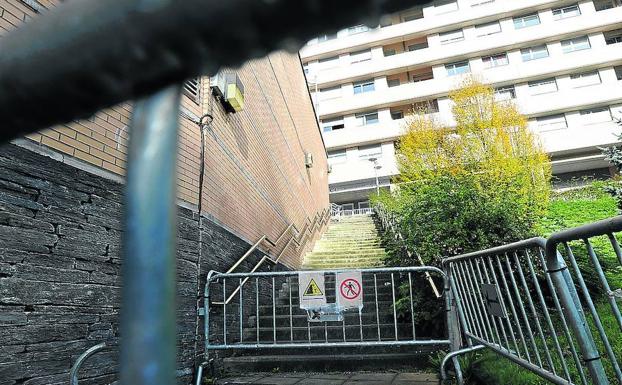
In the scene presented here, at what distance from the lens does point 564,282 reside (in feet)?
7.25

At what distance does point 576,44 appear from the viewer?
2372cm

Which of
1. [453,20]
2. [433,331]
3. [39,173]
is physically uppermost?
[453,20]

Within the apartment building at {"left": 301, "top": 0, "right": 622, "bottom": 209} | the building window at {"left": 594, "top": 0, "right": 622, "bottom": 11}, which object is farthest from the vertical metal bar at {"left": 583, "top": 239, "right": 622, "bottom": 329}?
the building window at {"left": 594, "top": 0, "right": 622, "bottom": 11}

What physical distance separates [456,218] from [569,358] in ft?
8.63

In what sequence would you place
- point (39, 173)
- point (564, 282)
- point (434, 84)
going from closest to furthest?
point (564, 282) < point (39, 173) < point (434, 84)

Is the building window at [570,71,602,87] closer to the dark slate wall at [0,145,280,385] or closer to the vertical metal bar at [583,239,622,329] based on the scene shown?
the vertical metal bar at [583,239,622,329]

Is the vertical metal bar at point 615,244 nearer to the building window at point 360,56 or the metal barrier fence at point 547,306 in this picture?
the metal barrier fence at point 547,306

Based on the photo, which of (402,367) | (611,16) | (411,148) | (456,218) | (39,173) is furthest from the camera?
(611,16)

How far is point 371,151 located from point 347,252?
16.7 metres

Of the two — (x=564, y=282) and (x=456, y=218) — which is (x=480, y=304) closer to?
(x=564, y=282)

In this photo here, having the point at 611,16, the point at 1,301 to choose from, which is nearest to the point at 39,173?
the point at 1,301

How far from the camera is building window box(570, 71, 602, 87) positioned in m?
23.0

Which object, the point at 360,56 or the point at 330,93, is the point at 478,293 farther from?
the point at 360,56

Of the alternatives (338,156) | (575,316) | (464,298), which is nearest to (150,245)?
(575,316)
